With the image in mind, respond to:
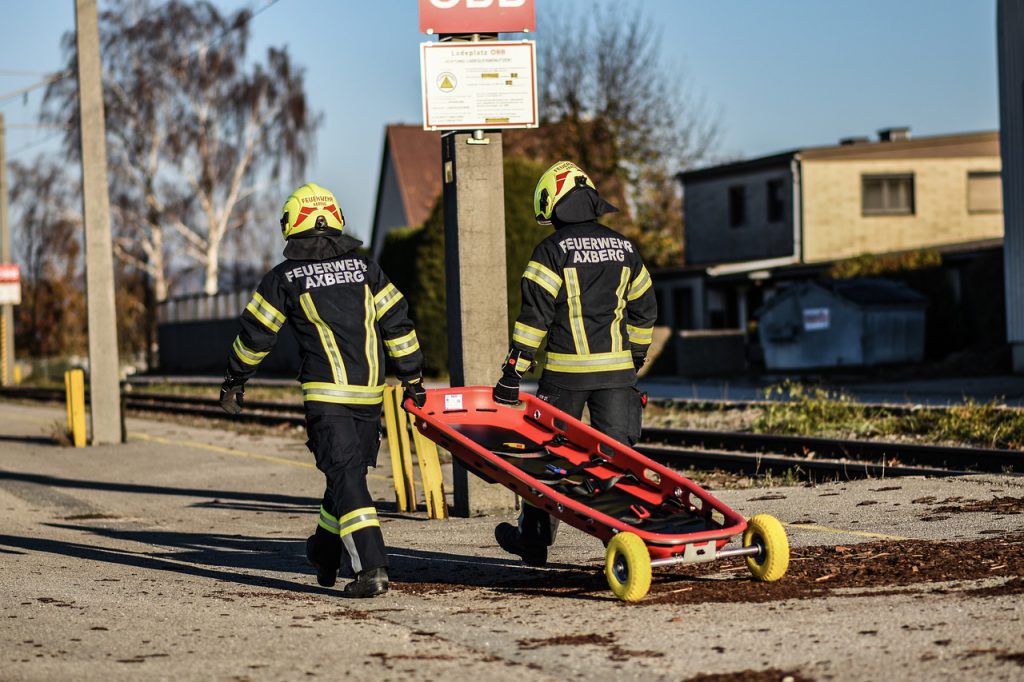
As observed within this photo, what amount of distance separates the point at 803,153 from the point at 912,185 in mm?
3635

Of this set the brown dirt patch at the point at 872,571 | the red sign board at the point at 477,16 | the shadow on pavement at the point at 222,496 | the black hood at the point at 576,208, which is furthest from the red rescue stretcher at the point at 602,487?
the red sign board at the point at 477,16

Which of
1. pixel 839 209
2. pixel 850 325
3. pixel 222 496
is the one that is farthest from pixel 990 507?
pixel 839 209

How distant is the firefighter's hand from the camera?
716 centimetres

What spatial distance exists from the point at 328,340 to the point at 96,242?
11.8 metres

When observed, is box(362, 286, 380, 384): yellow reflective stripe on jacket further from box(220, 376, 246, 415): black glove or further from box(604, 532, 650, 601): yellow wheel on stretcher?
box(604, 532, 650, 601): yellow wheel on stretcher

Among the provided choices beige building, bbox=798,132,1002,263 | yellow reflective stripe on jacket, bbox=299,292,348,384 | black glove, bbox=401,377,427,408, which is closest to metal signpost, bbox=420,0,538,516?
black glove, bbox=401,377,427,408

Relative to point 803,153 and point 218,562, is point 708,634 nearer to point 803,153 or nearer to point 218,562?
point 218,562

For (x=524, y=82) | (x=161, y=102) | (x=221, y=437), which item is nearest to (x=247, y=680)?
(x=524, y=82)

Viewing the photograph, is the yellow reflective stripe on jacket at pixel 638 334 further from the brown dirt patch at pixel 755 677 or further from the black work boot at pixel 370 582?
the brown dirt patch at pixel 755 677

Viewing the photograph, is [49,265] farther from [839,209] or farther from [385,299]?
[385,299]

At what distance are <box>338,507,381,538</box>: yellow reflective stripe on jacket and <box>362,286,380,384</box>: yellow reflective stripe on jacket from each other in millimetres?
641

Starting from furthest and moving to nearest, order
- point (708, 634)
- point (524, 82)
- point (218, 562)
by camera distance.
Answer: point (524, 82)
point (218, 562)
point (708, 634)

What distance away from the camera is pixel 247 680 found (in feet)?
16.9

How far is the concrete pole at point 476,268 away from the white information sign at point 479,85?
0.64 feet
